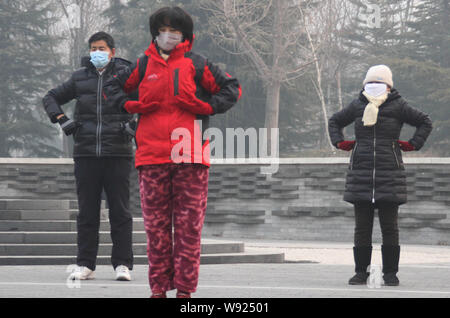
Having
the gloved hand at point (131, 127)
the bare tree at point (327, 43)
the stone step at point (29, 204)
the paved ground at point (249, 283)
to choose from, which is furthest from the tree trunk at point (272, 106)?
the gloved hand at point (131, 127)

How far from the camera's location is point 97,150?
7.82 metres

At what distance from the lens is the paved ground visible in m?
6.79

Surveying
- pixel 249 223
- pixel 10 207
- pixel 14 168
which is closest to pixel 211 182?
pixel 249 223

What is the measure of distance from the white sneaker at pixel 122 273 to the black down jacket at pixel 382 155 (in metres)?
1.83

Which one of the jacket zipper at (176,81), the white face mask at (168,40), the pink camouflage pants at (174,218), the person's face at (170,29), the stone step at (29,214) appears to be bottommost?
the stone step at (29,214)

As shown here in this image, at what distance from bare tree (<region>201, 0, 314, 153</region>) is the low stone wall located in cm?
1440

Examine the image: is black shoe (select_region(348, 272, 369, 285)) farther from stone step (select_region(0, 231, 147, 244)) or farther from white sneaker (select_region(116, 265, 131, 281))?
stone step (select_region(0, 231, 147, 244))

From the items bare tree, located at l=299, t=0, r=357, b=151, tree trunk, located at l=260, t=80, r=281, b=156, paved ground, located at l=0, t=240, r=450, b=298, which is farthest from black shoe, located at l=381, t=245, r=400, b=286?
tree trunk, located at l=260, t=80, r=281, b=156

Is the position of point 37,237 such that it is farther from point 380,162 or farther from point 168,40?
point 168,40

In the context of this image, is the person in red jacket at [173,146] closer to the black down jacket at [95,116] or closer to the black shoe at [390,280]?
the black down jacket at [95,116]

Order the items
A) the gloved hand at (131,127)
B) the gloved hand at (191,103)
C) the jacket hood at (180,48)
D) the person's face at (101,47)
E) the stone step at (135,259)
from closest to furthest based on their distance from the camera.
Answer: the gloved hand at (191,103)
the jacket hood at (180,48)
the gloved hand at (131,127)
the person's face at (101,47)
the stone step at (135,259)

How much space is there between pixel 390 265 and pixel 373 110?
124 centimetres

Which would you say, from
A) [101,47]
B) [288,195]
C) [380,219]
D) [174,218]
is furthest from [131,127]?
[288,195]

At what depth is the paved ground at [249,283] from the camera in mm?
6785
